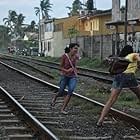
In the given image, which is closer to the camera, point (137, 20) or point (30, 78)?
point (30, 78)

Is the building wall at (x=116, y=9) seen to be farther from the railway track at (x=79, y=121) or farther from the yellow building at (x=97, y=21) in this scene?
the railway track at (x=79, y=121)

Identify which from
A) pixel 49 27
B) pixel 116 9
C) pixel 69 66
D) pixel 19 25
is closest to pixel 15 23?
pixel 19 25

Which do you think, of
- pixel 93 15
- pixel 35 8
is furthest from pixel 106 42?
pixel 35 8

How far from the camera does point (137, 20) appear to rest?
132 feet

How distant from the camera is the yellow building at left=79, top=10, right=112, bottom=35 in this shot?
62016mm

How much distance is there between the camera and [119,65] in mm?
9586

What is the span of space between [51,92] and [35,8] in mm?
108695

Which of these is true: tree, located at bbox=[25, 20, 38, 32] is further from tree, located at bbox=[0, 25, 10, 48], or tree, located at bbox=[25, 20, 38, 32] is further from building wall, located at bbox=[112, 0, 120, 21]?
building wall, located at bbox=[112, 0, 120, 21]

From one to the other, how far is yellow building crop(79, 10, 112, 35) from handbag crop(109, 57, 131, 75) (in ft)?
166

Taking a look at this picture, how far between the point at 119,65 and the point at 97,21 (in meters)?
54.9

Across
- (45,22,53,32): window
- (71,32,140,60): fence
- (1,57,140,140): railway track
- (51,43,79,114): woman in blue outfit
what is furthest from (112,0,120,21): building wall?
(51,43,79,114): woman in blue outfit

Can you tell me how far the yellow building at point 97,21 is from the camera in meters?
62.0

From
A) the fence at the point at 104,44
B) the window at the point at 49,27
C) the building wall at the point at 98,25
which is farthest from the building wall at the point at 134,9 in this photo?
the window at the point at 49,27

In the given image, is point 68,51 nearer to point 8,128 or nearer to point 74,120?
point 74,120
